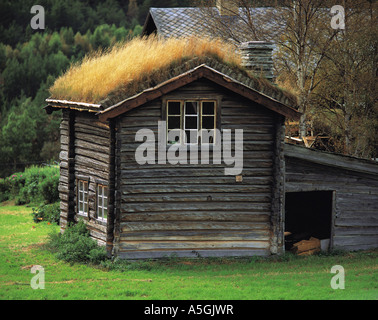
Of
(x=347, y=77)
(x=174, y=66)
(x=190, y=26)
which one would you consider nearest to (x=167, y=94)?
(x=174, y=66)

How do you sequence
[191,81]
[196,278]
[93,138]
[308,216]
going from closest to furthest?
[196,278], [191,81], [93,138], [308,216]

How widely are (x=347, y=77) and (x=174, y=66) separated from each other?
33.7 feet

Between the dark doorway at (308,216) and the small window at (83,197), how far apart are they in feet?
21.7

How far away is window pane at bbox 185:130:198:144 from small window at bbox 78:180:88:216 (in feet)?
13.3

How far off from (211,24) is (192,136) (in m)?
11.3

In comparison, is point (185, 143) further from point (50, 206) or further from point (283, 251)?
point (50, 206)

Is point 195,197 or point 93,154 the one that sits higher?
point 93,154

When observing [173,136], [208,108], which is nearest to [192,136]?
[173,136]

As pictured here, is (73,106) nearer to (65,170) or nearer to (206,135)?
(65,170)

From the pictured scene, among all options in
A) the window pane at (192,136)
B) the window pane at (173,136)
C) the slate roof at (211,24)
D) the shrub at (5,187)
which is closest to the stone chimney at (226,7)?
the slate roof at (211,24)

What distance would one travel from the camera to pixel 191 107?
16.7m

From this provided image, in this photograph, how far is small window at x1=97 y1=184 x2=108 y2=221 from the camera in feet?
57.3

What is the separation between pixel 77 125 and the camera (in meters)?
19.1

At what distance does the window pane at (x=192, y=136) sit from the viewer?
16625 millimetres
